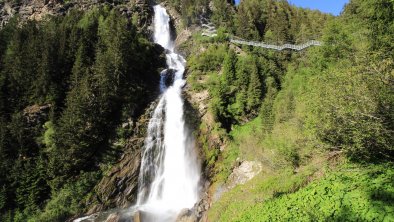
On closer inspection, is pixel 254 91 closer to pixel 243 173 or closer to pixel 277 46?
pixel 243 173

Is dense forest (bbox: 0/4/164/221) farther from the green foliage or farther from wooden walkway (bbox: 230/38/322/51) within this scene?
the green foliage

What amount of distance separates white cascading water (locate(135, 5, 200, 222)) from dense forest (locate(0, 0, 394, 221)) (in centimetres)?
219

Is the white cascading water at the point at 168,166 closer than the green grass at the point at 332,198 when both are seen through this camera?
No

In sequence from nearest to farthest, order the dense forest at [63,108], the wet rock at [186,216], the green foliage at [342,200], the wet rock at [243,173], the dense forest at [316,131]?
the green foliage at [342,200]
the dense forest at [316,131]
the wet rock at [186,216]
the wet rock at [243,173]
the dense forest at [63,108]

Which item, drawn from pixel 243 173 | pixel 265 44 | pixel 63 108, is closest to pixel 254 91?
pixel 243 173

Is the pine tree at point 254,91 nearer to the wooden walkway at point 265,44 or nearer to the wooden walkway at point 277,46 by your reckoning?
the wooden walkway at point 265,44

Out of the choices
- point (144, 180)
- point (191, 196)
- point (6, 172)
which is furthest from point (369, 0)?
point (6, 172)

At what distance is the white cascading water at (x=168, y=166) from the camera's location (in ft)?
110

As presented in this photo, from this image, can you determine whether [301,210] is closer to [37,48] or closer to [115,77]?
[115,77]

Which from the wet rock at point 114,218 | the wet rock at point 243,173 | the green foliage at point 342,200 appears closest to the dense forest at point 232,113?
the green foliage at point 342,200

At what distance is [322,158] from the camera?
18031 mm

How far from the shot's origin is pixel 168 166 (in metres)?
37.2

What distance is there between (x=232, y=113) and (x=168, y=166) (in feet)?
40.6

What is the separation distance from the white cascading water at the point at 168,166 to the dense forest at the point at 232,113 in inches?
86.2
